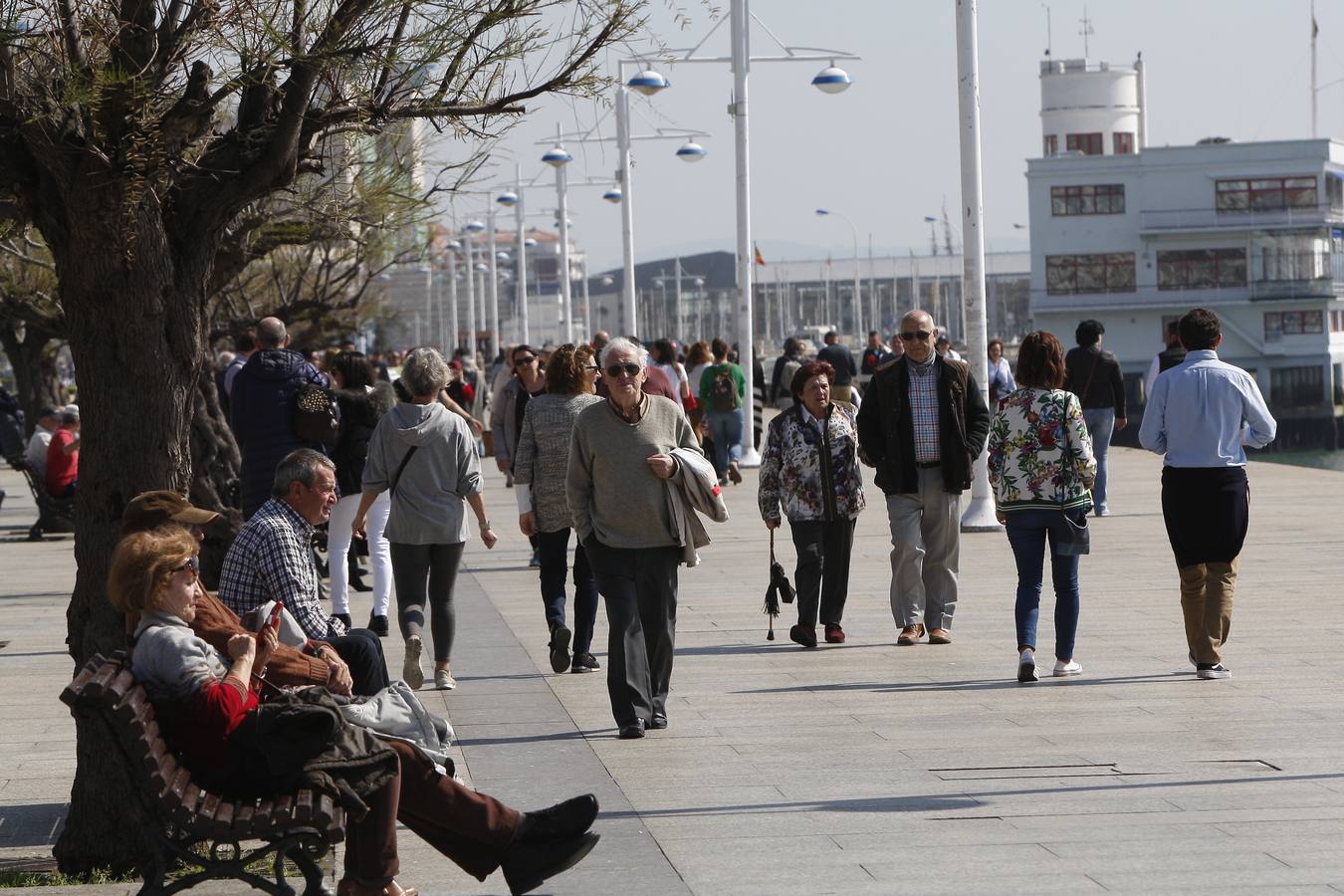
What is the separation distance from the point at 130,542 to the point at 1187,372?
5700mm

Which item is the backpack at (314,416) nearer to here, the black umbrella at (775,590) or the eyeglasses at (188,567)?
the black umbrella at (775,590)

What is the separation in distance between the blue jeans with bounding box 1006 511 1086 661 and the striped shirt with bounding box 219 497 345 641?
3831 millimetres

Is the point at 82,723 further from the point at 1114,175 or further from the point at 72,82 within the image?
the point at 1114,175

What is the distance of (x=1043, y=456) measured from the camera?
9.70 m

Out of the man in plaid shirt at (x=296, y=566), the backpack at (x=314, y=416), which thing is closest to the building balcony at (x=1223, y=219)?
the backpack at (x=314, y=416)

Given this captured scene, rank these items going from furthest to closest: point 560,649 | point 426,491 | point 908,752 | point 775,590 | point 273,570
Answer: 1. point 775,590
2. point 560,649
3. point 426,491
4. point 908,752
5. point 273,570

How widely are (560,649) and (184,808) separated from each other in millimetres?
4930

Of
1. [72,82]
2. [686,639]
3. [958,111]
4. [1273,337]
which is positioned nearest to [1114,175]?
[1273,337]

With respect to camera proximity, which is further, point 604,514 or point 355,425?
point 355,425

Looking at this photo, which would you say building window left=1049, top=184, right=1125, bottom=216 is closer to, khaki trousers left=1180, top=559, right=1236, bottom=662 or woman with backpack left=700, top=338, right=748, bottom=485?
woman with backpack left=700, top=338, right=748, bottom=485

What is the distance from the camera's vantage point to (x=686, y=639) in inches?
454

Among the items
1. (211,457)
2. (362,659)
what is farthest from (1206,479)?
(211,457)

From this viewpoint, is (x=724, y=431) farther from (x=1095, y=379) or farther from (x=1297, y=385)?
(x=1297, y=385)

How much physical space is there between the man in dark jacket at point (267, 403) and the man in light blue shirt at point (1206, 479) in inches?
216
